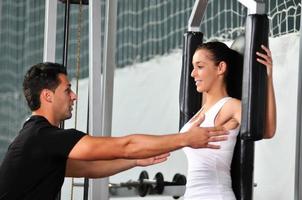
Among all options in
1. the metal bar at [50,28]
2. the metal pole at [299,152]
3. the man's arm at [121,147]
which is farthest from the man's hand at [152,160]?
the metal bar at [50,28]

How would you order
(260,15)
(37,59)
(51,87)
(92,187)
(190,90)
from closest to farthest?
(260,15)
(51,87)
(190,90)
(92,187)
(37,59)

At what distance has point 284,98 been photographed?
3.41m

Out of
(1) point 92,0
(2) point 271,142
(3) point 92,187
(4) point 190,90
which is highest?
(1) point 92,0

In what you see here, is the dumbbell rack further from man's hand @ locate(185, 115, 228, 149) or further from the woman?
man's hand @ locate(185, 115, 228, 149)

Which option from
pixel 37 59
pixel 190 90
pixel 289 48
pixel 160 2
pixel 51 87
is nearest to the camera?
pixel 51 87

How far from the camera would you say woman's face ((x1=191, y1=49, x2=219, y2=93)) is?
2352 millimetres

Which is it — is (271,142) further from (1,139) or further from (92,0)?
(1,139)

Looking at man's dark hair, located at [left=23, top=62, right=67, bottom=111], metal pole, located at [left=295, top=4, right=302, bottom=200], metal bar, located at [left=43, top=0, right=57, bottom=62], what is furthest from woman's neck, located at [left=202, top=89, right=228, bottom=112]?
metal bar, located at [left=43, top=0, right=57, bottom=62]

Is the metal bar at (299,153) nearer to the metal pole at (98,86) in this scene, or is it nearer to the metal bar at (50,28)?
the metal pole at (98,86)

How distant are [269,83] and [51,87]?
2.47 ft

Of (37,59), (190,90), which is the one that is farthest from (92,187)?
(37,59)

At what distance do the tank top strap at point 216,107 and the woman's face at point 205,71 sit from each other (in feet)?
0.28

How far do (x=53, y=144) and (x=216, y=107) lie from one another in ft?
1.87

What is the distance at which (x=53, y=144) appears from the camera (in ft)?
7.11
